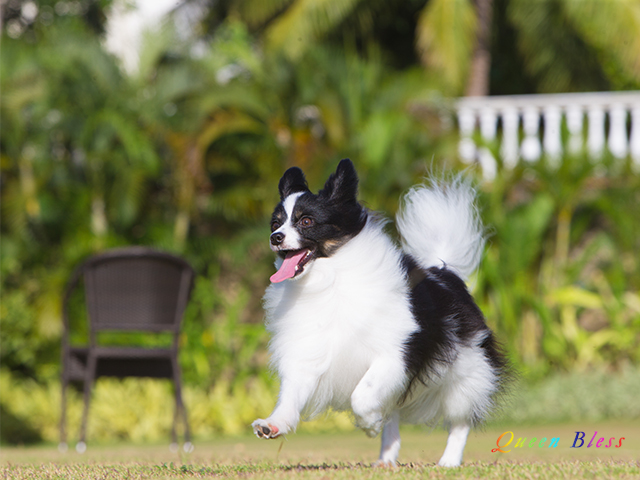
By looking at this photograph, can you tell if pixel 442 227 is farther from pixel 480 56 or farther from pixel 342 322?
pixel 480 56

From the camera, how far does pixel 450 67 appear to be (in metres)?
12.4

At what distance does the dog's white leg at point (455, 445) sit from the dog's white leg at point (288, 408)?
971 millimetres

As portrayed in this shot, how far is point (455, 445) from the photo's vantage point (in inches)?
176

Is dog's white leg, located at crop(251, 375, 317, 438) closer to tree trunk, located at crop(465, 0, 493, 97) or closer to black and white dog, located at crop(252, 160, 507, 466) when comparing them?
black and white dog, located at crop(252, 160, 507, 466)

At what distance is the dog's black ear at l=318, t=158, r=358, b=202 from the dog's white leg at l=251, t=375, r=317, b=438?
0.89m

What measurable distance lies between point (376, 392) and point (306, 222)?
2.80ft

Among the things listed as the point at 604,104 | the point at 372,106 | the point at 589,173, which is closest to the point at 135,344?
the point at 372,106

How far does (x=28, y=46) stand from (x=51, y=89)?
176 centimetres

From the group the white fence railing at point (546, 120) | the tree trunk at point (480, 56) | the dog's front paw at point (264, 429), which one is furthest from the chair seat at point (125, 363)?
the tree trunk at point (480, 56)

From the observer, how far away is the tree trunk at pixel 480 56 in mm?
13750

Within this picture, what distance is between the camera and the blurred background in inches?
378

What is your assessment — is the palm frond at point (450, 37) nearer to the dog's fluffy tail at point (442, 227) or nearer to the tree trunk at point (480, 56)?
the tree trunk at point (480, 56)

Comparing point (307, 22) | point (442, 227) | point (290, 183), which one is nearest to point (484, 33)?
point (307, 22)

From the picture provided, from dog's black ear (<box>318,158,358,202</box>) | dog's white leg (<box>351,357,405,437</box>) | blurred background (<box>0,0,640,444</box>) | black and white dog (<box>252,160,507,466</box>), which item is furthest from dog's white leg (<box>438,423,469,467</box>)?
blurred background (<box>0,0,640,444</box>)
